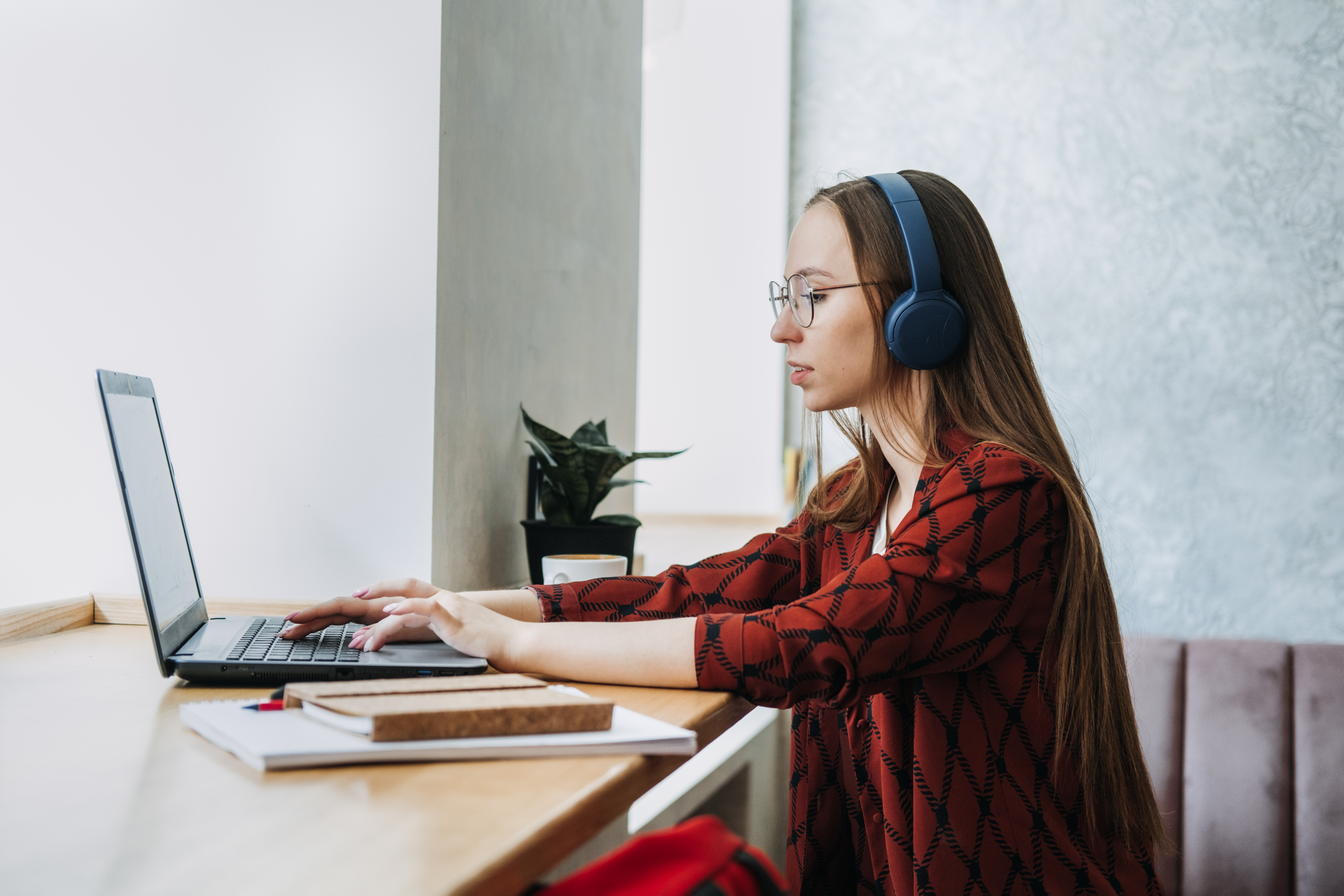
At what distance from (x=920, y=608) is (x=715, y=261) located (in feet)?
5.85

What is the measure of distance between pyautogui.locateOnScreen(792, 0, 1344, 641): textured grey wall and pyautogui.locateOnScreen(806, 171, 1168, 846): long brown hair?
1.05m

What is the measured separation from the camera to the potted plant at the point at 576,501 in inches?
52.2

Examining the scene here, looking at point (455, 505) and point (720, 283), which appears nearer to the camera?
point (455, 505)

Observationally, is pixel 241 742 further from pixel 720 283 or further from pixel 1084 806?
pixel 720 283

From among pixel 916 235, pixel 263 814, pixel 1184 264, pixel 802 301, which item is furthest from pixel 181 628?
pixel 1184 264

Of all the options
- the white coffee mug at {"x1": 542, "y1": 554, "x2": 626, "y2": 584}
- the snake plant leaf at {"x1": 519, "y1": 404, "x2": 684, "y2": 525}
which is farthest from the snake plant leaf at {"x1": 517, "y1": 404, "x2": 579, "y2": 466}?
the white coffee mug at {"x1": 542, "y1": 554, "x2": 626, "y2": 584}

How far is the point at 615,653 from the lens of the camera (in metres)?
0.86

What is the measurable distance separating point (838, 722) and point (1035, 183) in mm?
1580

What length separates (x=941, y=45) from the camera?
2340mm

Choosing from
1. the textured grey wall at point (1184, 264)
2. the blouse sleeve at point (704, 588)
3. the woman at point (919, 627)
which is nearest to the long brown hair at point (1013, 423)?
the woman at point (919, 627)

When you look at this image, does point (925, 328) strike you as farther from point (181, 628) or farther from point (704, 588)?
point (181, 628)

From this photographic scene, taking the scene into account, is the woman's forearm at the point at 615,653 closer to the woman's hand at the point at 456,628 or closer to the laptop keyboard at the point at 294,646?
the woman's hand at the point at 456,628

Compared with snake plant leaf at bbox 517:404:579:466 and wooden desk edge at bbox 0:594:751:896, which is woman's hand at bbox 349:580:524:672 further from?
snake plant leaf at bbox 517:404:579:466

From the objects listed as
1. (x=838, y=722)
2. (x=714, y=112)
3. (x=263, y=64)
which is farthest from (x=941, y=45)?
(x=838, y=722)
